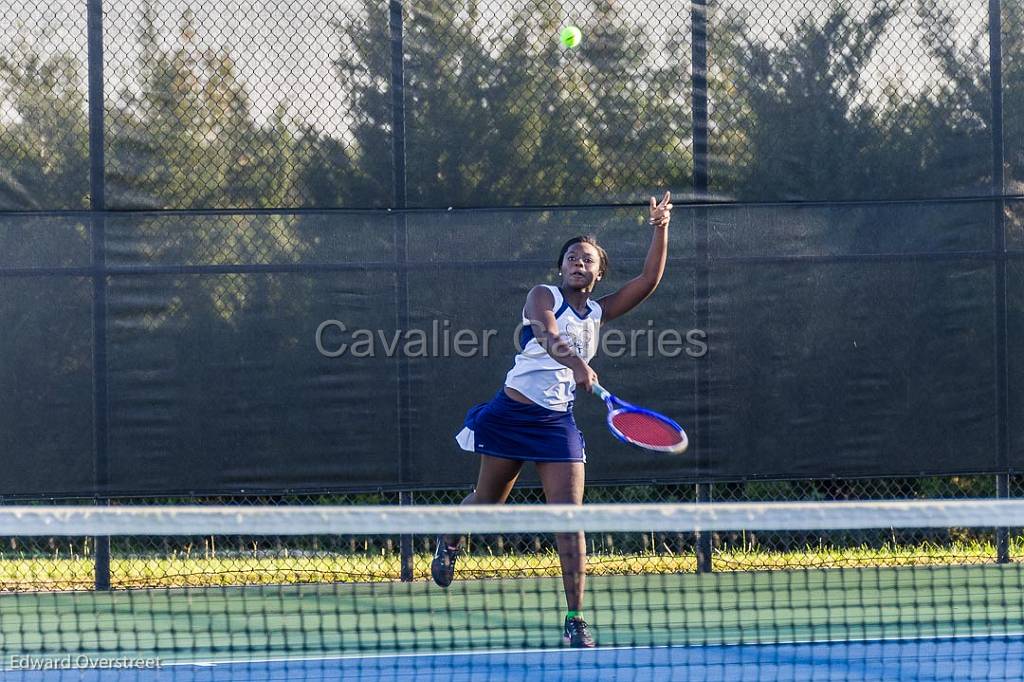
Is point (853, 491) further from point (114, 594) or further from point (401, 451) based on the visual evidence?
point (114, 594)

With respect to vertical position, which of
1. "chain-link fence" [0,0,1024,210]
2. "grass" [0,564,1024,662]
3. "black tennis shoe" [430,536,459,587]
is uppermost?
"chain-link fence" [0,0,1024,210]

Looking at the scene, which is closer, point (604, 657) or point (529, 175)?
point (604, 657)

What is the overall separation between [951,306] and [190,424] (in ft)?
12.2

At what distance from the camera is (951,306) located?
614cm

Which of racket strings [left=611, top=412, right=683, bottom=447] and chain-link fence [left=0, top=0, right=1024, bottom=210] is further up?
chain-link fence [left=0, top=0, right=1024, bottom=210]

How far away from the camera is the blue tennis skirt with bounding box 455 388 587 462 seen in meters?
4.76

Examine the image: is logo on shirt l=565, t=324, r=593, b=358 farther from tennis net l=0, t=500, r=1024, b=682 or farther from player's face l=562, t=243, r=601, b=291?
tennis net l=0, t=500, r=1024, b=682

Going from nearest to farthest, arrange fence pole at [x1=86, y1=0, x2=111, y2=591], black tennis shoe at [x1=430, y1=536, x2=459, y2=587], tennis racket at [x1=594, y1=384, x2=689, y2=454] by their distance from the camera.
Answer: tennis racket at [x1=594, y1=384, x2=689, y2=454], black tennis shoe at [x1=430, y1=536, x2=459, y2=587], fence pole at [x1=86, y1=0, x2=111, y2=591]

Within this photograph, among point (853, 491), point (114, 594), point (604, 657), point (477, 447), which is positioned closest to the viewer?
point (604, 657)

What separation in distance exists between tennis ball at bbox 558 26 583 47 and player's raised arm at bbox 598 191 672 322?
1430 millimetres

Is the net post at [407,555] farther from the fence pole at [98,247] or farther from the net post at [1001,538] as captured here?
the net post at [1001,538]

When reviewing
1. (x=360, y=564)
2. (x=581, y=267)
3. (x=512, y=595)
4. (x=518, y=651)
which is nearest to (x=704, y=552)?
(x=512, y=595)

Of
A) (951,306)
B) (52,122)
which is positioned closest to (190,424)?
(52,122)

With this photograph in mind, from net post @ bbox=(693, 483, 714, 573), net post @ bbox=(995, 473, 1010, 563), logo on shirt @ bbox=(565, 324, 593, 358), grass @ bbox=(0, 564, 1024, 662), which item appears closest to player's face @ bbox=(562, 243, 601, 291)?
logo on shirt @ bbox=(565, 324, 593, 358)
